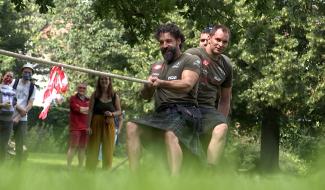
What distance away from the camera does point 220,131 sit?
22.5ft

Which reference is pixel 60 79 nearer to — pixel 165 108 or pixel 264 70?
pixel 264 70

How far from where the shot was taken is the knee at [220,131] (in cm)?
684

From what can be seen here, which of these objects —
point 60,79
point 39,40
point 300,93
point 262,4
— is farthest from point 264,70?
point 39,40

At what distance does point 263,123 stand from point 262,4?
19.9 metres

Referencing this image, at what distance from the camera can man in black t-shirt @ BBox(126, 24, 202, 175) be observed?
6.35 meters

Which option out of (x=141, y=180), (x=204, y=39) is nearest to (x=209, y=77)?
(x=204, y=39)

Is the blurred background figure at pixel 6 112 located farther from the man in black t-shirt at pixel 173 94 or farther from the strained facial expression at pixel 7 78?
the man in black t-shirt at pixel 173 94

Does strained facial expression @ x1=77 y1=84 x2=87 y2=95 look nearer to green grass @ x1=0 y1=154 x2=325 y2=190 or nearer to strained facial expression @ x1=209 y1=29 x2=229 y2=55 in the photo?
strained facial expression @ x1=209 y1=29 x2=229 y2=55

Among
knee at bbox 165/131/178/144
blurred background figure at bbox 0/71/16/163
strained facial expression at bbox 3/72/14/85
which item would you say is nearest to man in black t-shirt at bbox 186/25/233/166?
knee at bbox 165/131/178/144

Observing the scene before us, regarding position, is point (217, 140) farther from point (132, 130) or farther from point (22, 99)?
point (22, 99)

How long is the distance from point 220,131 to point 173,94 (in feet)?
1.61

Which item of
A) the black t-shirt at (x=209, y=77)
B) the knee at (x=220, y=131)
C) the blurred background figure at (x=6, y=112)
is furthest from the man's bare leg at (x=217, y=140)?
the blurred background figure at (x=6, y=112)

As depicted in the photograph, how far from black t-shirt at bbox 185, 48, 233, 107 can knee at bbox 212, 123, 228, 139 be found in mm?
399

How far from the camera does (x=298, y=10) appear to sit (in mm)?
30891
